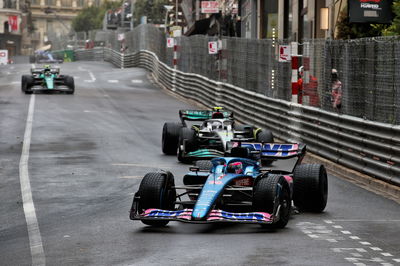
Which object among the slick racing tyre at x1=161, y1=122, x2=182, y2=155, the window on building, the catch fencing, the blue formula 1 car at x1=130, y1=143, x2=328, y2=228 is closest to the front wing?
the blue formula 1 car at x1=130, y1=143, x2=328, y2=228

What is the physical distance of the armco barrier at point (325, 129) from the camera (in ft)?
55.7

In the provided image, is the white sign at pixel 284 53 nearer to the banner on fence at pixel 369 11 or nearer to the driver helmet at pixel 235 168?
the banner on fence at pixel 369 11

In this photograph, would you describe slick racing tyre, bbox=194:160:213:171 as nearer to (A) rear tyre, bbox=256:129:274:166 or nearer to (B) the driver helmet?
(B) the driver helmet

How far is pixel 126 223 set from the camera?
12.9 m

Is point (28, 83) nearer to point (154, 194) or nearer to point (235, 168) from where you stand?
point (235, 168)

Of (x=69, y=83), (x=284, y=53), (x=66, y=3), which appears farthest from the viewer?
(x=66, y=3)

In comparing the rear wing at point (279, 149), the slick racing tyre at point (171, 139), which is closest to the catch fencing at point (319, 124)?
the rear wing at point (279, 149)

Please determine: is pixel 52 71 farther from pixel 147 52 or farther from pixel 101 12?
pixel 101 12

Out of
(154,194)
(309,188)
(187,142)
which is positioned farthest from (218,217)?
(187,142)

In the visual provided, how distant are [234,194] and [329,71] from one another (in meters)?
8.60

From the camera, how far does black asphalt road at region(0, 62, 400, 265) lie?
34.4 feet

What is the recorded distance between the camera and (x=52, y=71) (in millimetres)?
43125

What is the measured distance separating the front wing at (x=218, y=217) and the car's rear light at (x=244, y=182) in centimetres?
85

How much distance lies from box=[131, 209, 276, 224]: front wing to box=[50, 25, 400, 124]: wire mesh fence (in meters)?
5.41
